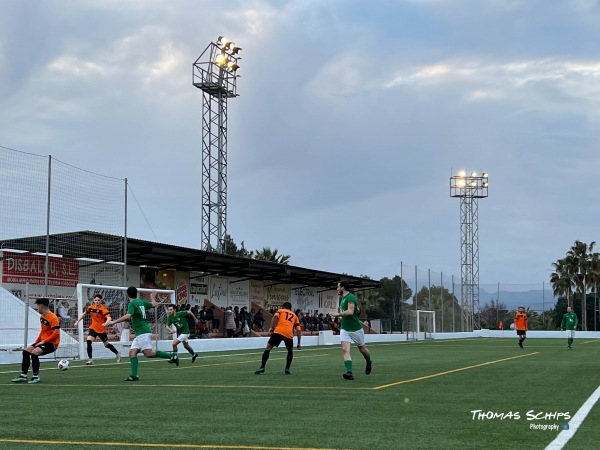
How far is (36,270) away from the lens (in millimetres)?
33000

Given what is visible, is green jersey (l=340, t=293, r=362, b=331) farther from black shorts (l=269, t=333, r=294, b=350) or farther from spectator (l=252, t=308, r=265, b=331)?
spectator (l=252, t=308, r=265, b=331)

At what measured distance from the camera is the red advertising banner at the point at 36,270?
32344 millimetres

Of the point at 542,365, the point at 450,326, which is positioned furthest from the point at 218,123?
the point at 542,365

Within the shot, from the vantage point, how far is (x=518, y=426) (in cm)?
942

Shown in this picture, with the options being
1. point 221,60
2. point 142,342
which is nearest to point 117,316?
point 142,342

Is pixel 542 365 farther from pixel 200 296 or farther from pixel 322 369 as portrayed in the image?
pixel 200 296

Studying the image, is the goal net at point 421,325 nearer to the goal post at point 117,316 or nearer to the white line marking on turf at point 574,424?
the goal post at point 117,316

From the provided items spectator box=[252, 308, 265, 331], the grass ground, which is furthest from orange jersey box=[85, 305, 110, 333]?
spectator box=[252, 308, 265, 331]

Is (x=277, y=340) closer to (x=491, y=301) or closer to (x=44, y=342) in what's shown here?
(x=44, y=342)

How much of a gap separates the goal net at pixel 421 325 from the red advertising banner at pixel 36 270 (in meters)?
27.3

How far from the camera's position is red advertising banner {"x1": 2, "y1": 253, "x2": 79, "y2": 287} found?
32344 mm

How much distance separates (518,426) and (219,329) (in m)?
35.6

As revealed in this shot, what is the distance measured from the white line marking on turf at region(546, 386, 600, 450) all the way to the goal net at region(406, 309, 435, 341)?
140ft

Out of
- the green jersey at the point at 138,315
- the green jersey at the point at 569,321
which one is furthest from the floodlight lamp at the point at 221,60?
the green jersey at the point at 138,315
